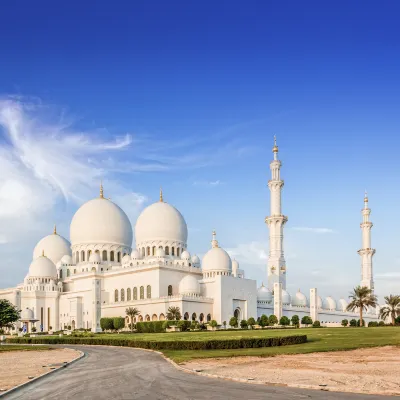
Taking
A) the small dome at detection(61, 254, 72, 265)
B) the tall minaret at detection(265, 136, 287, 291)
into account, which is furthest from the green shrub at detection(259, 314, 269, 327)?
the small dome at detection(61, 254, 72, 265)

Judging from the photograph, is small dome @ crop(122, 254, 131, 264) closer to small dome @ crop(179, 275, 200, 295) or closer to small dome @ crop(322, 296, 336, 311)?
small dome @ crop(179, 275, 200, 295)

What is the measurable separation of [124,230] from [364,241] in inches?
1615

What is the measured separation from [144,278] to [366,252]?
134ft

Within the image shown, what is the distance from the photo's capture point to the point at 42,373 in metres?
20.4

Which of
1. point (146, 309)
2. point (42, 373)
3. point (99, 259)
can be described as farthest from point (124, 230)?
point (42, 373)

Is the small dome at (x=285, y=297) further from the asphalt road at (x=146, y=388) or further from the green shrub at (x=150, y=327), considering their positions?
the asphalt road at (x=146, y=388)

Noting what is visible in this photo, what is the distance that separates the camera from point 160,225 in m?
81.6

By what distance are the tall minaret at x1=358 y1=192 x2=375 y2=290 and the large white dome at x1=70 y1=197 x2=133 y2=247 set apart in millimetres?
39823

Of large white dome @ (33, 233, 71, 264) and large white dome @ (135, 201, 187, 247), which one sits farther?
large white dome @ (33, 233, 71, 264)

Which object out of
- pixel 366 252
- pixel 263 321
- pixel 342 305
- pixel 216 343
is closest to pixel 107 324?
pixel 263 321

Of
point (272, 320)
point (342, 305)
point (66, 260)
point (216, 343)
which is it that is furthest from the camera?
point (342, 305)

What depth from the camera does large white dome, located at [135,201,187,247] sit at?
81562 mm

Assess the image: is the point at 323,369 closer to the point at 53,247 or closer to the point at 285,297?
the point at 285,297

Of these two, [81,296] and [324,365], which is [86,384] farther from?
[81,296]
